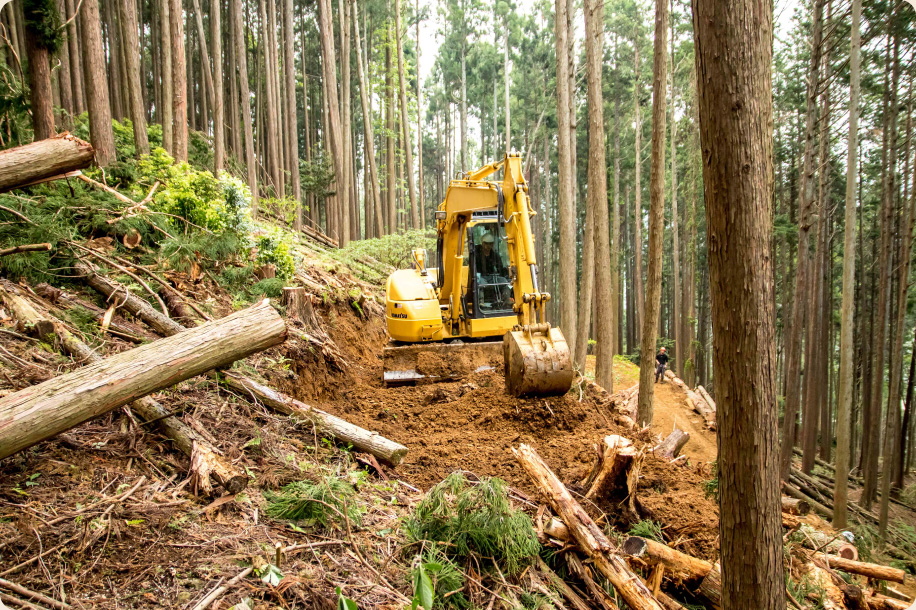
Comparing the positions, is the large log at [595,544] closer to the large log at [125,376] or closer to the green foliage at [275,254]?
the large log at [125,376]

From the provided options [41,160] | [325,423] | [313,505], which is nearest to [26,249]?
[41,160]

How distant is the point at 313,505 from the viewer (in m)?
3.38

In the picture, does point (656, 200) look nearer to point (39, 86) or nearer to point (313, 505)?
point (313, 505)

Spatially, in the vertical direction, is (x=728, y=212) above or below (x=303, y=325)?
above

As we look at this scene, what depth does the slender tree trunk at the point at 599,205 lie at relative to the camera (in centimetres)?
941

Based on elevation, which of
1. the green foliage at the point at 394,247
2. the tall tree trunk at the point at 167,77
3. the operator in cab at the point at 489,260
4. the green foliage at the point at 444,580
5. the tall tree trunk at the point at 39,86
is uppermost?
the tall tree trunk at the point at 167,77

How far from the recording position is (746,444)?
6.56 ft

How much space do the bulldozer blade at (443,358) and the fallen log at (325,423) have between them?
372 centimetres

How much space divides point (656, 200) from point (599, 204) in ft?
9.03

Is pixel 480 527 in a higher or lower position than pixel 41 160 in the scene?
lower

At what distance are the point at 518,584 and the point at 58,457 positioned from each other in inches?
119

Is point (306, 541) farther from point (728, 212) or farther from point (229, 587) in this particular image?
point (728, 212)

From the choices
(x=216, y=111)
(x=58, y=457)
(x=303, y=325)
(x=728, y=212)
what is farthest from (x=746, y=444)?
(x=216, y=111)

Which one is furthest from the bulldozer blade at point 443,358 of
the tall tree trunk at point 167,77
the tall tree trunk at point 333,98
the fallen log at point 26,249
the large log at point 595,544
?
the tall tree trunk at point 333,98
